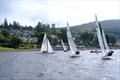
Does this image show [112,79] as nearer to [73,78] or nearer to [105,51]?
[73,78]

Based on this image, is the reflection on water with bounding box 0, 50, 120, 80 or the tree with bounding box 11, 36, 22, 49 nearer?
the reflection on water with bounding box 0, 50, 120, 80

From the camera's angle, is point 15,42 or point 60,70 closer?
point 60,70

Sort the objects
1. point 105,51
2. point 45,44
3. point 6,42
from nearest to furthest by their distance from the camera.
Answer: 1. point 105,51
2. point 45,44
3. point 6,42

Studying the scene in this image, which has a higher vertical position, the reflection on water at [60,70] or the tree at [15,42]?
the tree at [15,42]

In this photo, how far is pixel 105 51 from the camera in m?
76.0

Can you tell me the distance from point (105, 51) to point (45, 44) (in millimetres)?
42142

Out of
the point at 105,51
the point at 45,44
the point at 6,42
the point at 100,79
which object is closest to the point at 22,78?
the point at 100,79

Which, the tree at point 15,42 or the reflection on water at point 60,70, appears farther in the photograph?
the tree at point 15,42

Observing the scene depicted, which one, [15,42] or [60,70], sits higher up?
[15,42]

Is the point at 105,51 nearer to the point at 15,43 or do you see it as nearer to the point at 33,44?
the point at 15,43

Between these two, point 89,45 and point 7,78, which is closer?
point 7,78

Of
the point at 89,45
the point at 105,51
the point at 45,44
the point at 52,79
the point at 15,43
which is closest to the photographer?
the point at 52,79

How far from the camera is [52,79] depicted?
124 ft

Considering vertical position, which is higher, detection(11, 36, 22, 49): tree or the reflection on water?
detection(11, 36, 22, 49): tree
